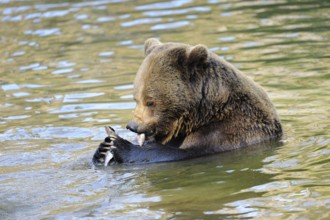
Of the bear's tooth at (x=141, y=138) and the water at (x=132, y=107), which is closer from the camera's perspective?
the water at (x=132, y=107)

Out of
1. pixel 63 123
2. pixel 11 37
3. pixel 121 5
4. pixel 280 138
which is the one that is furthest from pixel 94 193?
pixel 121 5

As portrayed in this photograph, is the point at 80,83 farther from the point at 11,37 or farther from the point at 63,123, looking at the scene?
the point at 11,37

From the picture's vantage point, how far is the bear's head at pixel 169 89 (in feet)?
27.8

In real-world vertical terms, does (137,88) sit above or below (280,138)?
above

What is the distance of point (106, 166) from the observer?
28.4 ft

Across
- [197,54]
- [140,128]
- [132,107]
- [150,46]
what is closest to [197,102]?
[197,54]

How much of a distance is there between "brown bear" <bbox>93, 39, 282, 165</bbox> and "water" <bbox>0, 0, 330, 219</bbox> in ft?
0.65

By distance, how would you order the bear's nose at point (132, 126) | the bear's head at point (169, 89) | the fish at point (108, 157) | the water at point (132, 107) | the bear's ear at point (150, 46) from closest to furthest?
the water at point (132, 107) < the bear's nose at point (132, 126) < the bear's head at point (169, 89) < the fish at point (108, 157) < the bear's ear at point (150, 46)

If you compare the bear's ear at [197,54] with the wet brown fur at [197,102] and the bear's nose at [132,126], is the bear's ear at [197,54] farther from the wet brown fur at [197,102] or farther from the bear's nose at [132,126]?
the bear's nose at [132,126]

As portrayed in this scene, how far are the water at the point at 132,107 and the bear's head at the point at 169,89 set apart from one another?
421mm

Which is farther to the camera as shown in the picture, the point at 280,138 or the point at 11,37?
the point at 11,37

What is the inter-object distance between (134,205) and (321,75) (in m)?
5.67

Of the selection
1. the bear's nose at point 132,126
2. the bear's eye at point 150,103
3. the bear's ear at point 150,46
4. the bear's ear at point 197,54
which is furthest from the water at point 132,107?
the bear's ear at point 150,46

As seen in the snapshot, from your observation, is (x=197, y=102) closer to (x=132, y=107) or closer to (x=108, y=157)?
(x=108, y=157)
